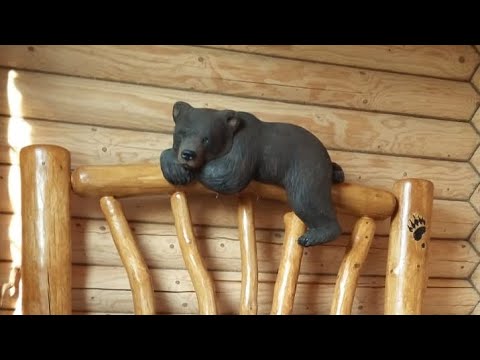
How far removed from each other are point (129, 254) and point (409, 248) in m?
0.49

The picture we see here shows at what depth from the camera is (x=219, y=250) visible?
0.90 meters

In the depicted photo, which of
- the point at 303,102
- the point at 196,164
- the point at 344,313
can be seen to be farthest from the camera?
the point at 303,102

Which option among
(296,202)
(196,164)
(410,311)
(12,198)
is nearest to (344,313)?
(410,311)

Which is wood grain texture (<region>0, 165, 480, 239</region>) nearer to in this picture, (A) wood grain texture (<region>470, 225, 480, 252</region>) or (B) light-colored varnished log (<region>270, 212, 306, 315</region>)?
(B) light-colored varnished log (<region>270, 212, 306, 315</region>)

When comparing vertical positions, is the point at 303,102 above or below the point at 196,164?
above

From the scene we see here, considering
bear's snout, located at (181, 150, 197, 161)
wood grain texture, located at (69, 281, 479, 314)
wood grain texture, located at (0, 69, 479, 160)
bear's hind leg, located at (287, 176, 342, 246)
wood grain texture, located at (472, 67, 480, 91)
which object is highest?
wood grain texture, located at (472, 67, 480, 91)

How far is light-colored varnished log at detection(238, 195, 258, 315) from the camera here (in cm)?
79

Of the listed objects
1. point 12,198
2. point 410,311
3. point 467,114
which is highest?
point 467,114

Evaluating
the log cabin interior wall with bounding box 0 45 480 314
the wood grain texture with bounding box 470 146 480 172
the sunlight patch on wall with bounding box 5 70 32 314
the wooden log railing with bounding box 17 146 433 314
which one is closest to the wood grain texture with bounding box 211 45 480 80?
the log cabin interior wall with bounding box 0 45 480 314

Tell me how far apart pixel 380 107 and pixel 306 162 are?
0.32 metres

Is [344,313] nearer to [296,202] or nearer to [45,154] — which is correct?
[296,202]

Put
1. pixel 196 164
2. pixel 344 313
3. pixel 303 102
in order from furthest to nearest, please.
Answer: pixel 303 102 < pixel 344 313 < pixel 196 164

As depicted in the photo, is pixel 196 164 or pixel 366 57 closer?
pixel 196 164

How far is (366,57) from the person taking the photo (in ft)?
3.14
